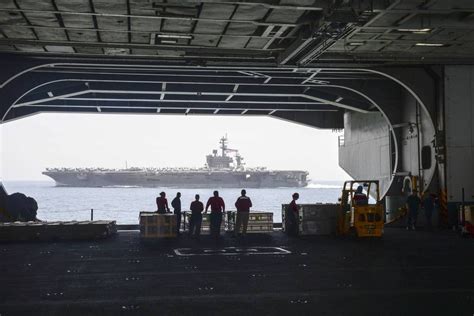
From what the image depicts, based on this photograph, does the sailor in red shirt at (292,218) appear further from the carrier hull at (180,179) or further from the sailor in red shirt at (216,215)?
the carrier hull at (180,179)

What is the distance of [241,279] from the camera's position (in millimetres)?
11469

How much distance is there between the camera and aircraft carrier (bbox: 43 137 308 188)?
451 ft

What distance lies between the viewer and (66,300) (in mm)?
9445

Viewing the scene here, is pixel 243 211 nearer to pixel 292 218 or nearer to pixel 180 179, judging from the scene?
pixel 292 218

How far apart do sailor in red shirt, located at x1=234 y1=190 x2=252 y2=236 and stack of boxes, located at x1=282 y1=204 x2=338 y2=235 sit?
2105 millimetres

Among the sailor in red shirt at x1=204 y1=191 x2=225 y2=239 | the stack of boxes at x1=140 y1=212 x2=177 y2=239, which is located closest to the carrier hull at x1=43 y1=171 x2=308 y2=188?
the sailor in red shirt at x1=204 y1=191 x2=225 y2=239

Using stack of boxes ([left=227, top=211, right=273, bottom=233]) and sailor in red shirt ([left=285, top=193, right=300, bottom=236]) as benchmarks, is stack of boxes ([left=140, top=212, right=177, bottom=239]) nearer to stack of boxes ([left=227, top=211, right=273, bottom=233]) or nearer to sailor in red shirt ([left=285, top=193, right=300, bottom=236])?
stack of boxes ([left=227, top=211, right=273, bottom=233])

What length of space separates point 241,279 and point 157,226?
31.0 feet

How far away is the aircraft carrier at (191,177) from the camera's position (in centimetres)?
13738

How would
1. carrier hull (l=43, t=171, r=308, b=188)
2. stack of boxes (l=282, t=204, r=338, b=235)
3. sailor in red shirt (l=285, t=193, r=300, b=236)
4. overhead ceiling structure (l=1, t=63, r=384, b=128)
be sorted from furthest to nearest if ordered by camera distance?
carrier hull (l=43, t=171, r=308, b=188), overhead ceiling structure (l=1, t=63, r=384, b=128), sailor in red shirt (l=285, t=193, r=300, b=236), stack of boxes (l=282, t=204, r=338, b=235)

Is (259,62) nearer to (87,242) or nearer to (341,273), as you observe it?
(87,242)

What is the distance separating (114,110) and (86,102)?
2.06 meters

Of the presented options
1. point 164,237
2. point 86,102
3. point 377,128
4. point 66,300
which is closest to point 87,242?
point 164,237

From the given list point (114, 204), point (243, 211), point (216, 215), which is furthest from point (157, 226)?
point (114, 204)
